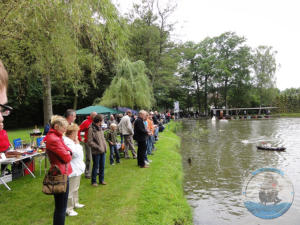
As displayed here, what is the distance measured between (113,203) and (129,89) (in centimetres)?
1578

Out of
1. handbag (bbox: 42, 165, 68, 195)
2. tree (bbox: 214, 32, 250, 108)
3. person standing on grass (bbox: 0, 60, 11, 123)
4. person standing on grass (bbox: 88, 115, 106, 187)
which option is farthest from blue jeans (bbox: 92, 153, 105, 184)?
tree (bbox: 214, 32, 250, 108)

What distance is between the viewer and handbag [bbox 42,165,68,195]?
3229 millimetres

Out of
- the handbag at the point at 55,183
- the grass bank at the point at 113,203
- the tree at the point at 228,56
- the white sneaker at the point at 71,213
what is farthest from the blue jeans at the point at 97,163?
the tree at the point at 228,56

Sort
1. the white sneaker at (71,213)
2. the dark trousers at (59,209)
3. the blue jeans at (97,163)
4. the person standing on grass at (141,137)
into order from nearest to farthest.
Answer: the dark trousers at (59,209) → the white sneaker at (71,213) → the blue jeans at (97,163) → the person standing on grass at (141,137)

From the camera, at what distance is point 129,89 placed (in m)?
A: 20.3

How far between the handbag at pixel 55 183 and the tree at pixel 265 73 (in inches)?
2133

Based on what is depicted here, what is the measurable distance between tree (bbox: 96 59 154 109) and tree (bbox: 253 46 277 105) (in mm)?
38515

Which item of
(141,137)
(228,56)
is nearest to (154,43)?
(141,137)

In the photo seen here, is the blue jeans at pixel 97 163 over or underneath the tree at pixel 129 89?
underneath

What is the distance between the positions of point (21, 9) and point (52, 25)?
2.60 ft

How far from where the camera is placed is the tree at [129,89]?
66.8 ft

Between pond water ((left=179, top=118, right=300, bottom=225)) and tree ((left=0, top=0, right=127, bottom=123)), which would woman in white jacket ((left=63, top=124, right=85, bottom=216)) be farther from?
pond water ((left=179, top=118, right=300, bottom=225))

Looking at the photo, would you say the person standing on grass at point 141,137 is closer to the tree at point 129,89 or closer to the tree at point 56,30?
the tree at point 56,30

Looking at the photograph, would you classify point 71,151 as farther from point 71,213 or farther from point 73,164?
point 71,213
